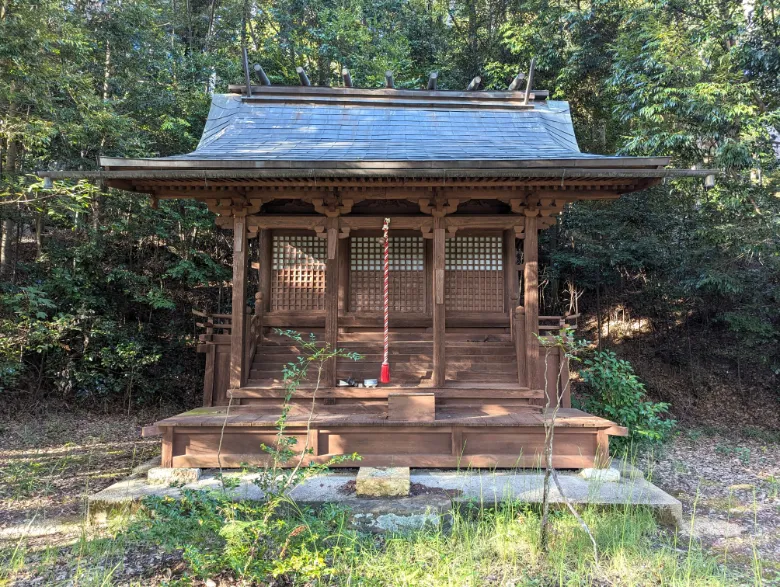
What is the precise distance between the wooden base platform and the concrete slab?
0.16 meters

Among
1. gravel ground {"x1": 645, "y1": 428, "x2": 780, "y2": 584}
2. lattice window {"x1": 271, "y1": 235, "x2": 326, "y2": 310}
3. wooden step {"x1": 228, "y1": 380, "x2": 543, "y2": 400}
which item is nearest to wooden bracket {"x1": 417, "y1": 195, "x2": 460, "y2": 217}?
lattice window {"x1": 271, "y1": 235, "x2": 326, "y2": 310}

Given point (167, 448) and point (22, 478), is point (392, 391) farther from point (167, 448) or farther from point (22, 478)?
point (22, 478)

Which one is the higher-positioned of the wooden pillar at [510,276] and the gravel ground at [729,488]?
the wooden pillar at [510,276]

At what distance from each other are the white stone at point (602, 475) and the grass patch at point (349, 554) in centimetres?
89

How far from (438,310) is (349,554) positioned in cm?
316

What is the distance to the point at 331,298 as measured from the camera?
5.81 m

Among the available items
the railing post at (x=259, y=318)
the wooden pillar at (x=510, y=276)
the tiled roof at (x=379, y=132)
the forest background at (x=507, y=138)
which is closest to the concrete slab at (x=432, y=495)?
the railing post at (x=259, y=318)

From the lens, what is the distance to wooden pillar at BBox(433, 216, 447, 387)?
18.2ft

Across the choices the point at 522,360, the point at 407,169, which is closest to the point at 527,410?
the point at 522,360

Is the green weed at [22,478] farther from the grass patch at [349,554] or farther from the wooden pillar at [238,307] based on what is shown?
the wooden pillar at [238,307]

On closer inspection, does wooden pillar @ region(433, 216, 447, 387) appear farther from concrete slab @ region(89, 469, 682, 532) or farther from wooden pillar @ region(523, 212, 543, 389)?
concrete slab @ region(89, 469, 682, 532)

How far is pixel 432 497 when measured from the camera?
399 centimetres

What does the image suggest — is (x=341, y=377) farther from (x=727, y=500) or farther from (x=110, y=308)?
(x=110, y=308)

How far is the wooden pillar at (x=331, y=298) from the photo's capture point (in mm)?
5703
